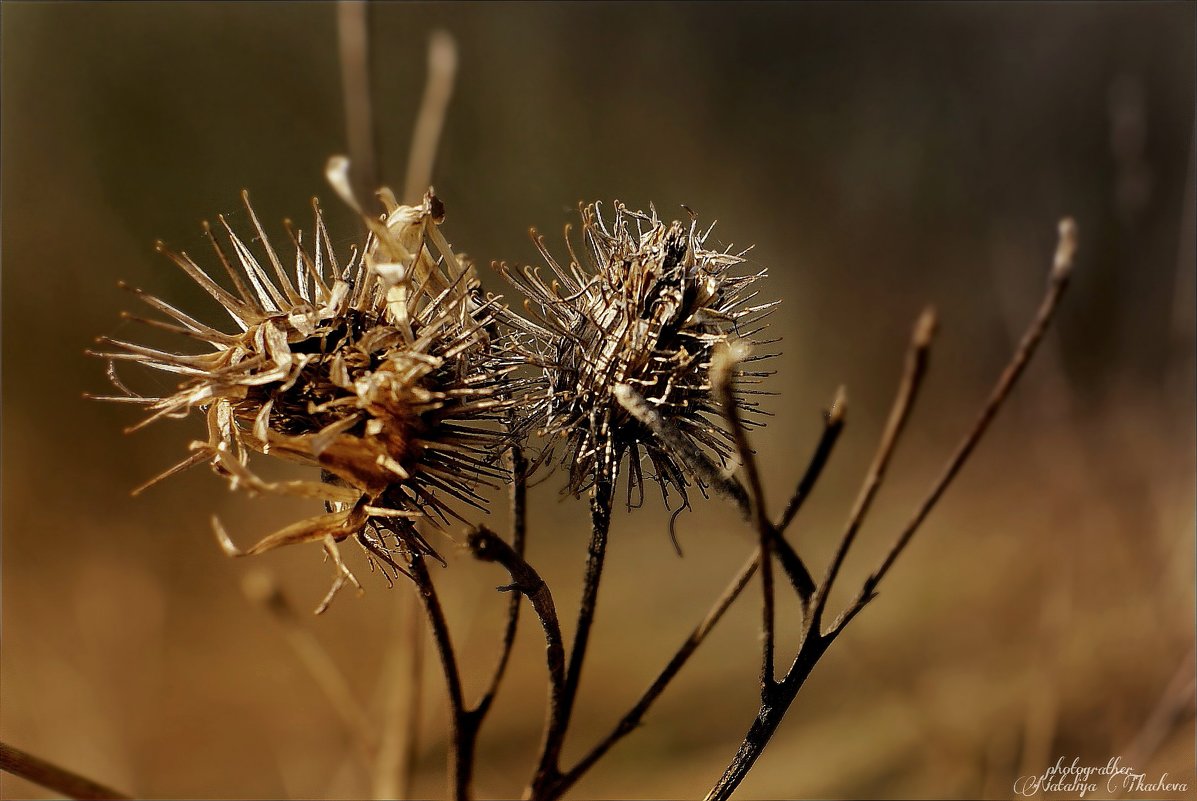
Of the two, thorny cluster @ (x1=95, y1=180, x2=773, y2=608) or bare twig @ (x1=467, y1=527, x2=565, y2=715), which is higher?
thorny cluster @ (x1=95, y1=180, x2=773, y2=608)

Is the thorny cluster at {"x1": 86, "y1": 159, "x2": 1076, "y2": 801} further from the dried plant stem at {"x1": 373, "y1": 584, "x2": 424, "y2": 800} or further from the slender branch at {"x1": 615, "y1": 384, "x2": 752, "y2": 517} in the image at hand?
the dried plant stem at {"x1": 373, "y1": 584, "x2": 424, "y2": 800}

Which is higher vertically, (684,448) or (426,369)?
(426,369)

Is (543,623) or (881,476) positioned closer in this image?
(881,476)

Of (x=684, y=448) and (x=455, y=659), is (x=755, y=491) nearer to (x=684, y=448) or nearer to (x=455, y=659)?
(x=684, y=448)

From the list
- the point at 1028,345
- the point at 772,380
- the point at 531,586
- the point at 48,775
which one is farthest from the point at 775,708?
the point at 772,380

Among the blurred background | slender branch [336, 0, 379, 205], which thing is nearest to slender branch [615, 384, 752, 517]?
slender branch [336, 0, 379, 205]

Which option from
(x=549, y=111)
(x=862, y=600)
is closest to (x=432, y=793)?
(x=862, y=600)

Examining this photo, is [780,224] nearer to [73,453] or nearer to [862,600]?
[73,453]
